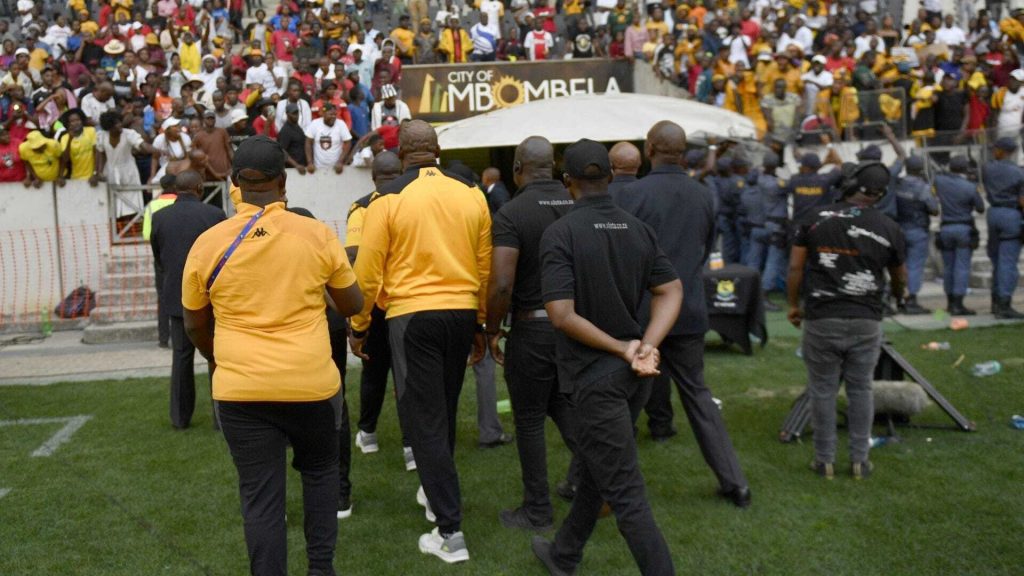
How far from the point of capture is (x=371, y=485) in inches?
250

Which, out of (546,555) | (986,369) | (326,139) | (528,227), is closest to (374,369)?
(528,227)

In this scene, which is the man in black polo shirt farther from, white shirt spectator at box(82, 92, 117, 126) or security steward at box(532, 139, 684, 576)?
white shirt spectator at box(82, 92, 117, 126)

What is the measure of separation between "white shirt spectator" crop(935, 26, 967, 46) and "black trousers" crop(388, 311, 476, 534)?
19.7m

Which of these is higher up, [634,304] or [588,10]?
[588,10]

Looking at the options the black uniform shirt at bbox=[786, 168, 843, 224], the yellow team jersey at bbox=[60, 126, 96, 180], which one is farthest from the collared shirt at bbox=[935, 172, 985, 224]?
the yellow team jersey at bbox=[60, 126, 96, 180]

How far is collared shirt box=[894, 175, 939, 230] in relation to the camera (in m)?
12.4

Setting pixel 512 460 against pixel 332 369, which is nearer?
pixel 332 369

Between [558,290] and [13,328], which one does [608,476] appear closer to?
[558,290]

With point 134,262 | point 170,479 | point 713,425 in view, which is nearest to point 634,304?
point 713,425

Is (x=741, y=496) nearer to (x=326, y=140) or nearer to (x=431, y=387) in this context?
(x=431, y=387)

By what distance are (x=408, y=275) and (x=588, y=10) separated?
1890 centimetres

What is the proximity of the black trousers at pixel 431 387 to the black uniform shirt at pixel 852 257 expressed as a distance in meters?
2.19

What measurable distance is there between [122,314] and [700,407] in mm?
9275

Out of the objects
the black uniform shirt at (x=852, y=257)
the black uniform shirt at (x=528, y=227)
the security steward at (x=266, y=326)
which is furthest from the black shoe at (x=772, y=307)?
the security steward at (x=266, y=326)
